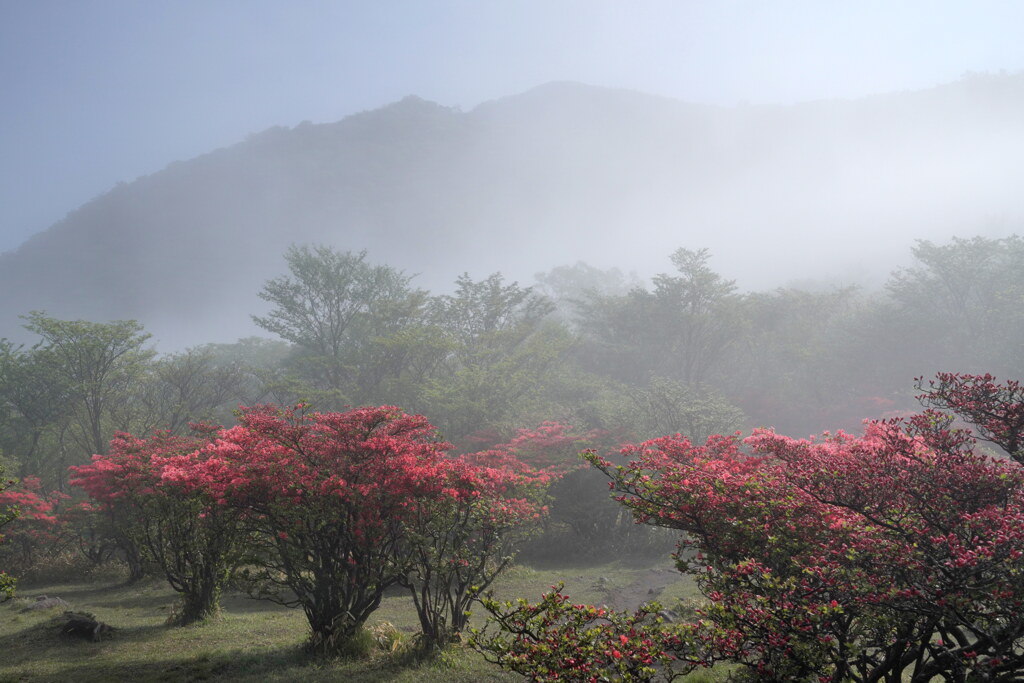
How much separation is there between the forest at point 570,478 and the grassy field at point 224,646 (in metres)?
0.49

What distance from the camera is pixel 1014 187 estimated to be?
279 feet

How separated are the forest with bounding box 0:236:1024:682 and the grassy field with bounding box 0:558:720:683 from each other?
493 mm

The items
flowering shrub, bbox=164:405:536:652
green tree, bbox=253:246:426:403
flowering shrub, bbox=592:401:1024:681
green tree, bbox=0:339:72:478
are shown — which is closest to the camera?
flowering shrub, bbox=592:401:1024:681

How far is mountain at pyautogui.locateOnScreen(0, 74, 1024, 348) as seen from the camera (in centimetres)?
10550

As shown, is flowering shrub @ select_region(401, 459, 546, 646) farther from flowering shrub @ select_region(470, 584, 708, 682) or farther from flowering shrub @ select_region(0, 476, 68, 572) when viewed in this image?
flowering shrub @ select_region(0, 476, 68, 572)

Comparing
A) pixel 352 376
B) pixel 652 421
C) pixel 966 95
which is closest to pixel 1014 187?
pixel 966 95

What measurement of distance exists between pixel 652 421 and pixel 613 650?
1939 centimetres

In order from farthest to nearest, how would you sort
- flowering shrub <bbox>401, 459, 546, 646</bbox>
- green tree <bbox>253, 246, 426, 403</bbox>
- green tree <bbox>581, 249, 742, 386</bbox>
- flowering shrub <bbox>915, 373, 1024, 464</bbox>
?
green tree <bbox>581, 249, 742, 386</bbox>
green tree <bbox>253, 246, 426, 403</bbox>
flowering shrub <bbox>401, 459, 546, 646</bbox>
flowering shrub <bbox>915, 373, 1024, 464</bbox>

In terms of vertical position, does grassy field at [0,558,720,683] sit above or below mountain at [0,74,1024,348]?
below

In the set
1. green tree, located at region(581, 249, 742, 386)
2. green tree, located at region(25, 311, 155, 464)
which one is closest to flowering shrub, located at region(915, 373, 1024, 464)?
green tree, located at region(25, 311, 155, 464)

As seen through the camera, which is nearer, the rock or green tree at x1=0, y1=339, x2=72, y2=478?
the rock

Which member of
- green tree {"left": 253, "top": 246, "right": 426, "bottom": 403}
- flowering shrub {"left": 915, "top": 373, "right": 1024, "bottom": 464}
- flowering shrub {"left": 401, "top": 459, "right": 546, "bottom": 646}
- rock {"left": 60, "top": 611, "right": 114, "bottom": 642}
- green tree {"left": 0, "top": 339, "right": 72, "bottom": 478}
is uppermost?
green tree {"left": 253, "top": 246, "right": 426, "bottom": 403}

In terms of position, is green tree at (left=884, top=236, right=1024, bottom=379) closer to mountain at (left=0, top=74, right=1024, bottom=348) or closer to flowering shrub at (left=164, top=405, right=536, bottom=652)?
flowering shrub at (left=164, top=405, right=536, bottom=652)

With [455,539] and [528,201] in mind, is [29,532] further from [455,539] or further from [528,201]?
[528,201]
